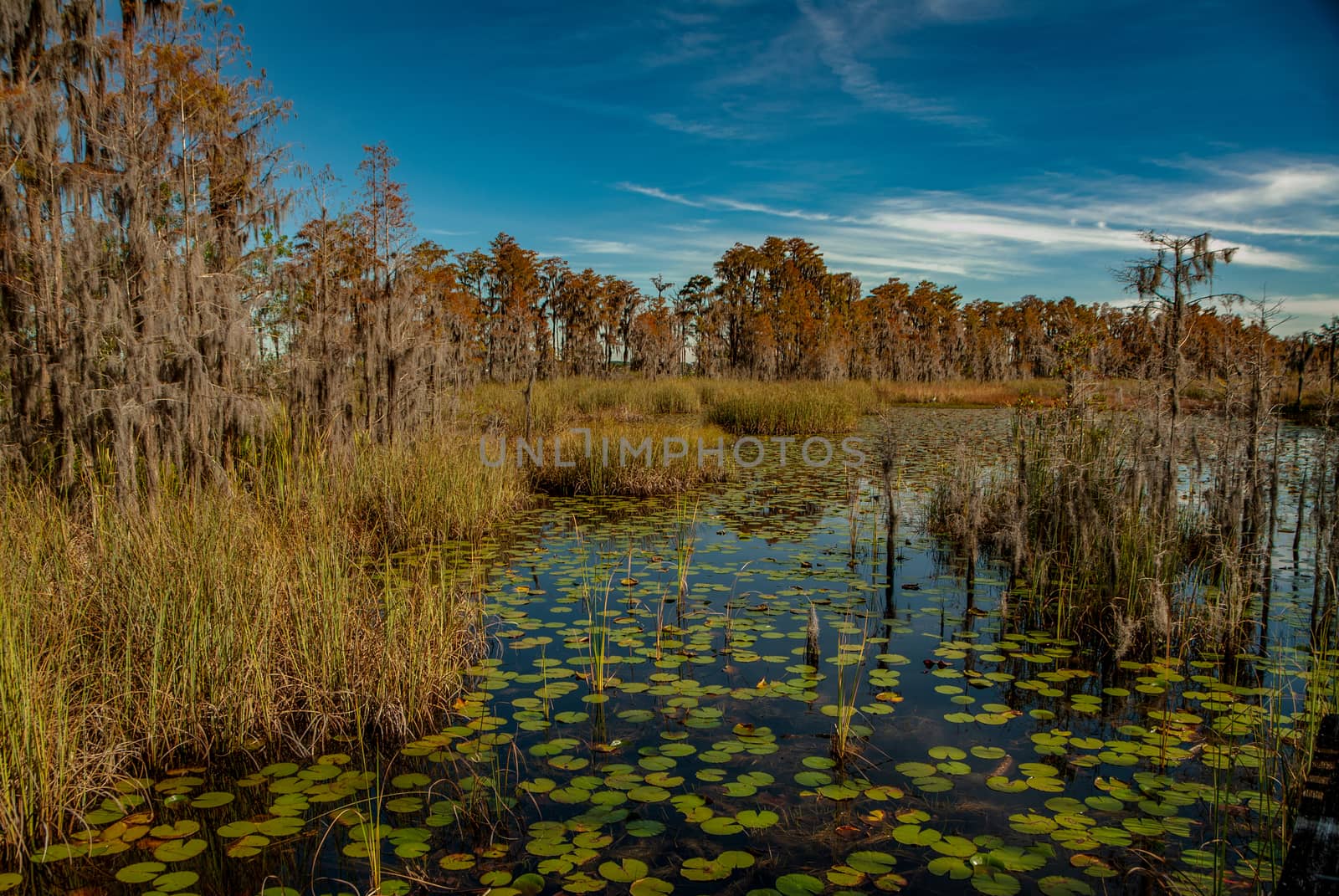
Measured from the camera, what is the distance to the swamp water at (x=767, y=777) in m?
2.68

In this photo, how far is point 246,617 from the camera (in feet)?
12.0

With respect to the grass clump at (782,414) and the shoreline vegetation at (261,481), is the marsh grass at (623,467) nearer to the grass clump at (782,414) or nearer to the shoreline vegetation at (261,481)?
the shoreline vegetation at (261,481)

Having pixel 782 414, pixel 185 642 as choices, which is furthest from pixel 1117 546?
pixel 782 414

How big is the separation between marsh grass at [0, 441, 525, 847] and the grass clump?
14.7 meters

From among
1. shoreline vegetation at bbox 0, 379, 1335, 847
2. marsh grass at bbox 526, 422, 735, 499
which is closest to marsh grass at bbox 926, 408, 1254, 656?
shoreline vegetation at bbox 0, 379, 1335, 847

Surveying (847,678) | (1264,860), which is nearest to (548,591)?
(847,678)

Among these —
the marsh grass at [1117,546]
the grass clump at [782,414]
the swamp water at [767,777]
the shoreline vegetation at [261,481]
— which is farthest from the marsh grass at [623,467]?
the grass clump at [782,414]

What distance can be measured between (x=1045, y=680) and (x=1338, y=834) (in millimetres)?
3465

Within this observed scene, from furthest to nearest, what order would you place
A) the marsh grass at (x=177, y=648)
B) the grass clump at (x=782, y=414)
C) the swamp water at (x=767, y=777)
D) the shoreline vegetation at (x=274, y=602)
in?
the grass clump at (x=782, y=414), the shoreline vegetation at (x=274, y=602), the marsh grass at (x=177, y=648), the swamp water at (x=767, y=777)

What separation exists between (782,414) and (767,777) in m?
16.4

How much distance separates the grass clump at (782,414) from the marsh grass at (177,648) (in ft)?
48.4

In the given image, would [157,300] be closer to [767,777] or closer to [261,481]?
[261,481]

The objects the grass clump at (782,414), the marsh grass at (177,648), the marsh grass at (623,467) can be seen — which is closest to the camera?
the marsh grass at (177,648)

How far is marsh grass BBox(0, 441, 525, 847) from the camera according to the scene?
9.24ft
